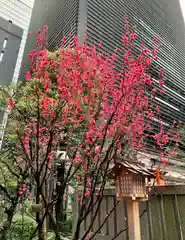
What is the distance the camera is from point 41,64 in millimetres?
2221

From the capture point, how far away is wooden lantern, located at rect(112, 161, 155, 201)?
196 cm

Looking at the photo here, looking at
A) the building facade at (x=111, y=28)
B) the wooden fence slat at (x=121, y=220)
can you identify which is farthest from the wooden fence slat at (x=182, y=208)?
the building facade at (x=111, y=28)

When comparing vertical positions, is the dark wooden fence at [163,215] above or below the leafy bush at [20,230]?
above

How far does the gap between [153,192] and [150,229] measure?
1.49 ft

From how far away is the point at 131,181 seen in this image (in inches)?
78.8

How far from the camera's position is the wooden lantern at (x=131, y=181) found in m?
1.96

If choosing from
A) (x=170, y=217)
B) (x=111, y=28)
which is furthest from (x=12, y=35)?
(x=170, y=217)

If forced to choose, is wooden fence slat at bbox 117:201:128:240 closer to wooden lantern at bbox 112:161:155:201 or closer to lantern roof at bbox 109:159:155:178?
wooden lantern at bbox 112:161:155:201

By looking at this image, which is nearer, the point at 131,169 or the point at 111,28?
the point at 131,169

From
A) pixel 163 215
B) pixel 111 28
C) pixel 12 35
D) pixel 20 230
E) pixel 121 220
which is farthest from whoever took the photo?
pixel 12 35

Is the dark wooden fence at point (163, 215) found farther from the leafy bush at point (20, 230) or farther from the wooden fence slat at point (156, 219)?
the leafy bush at point (20, 230)

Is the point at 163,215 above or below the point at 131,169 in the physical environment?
below

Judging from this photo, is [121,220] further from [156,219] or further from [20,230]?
[20,230]

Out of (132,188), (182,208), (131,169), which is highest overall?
(131,169)
